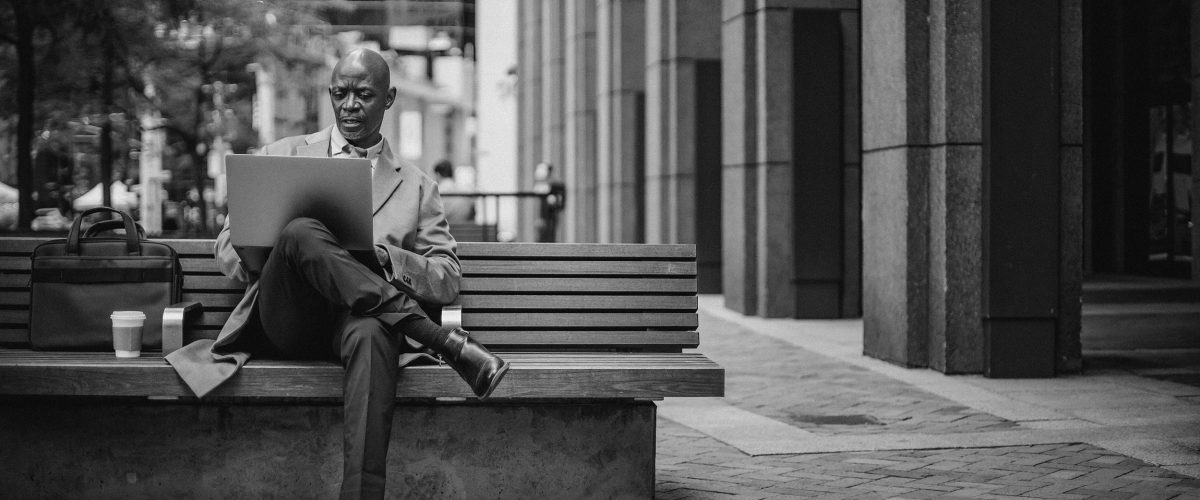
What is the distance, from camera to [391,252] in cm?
462

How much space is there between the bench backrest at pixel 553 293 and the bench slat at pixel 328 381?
0.57 m

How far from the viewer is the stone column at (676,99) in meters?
17.0

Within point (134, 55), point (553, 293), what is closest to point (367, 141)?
point (553, 293)

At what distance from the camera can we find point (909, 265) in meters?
8.96

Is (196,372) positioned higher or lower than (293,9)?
lower

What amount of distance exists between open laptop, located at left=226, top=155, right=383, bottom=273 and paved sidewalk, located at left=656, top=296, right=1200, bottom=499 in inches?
64.4

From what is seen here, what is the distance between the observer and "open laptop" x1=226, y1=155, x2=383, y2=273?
437 centimetres

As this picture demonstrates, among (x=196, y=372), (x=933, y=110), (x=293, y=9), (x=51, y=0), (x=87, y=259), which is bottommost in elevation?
(x=196, y=372)

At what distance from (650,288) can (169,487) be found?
1.88m

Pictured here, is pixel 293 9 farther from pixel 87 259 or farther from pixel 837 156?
pixel 87 259

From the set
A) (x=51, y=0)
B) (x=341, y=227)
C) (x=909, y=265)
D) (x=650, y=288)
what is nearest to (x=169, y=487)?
(x=341, y=227)

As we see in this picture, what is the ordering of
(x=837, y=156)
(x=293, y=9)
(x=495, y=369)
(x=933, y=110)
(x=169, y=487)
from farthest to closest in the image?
(x=293, y=9), (x=837, y=156), (x=933, y=110), (x=169, y=487), (x=495, y=369)

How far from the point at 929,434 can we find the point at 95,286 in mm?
3915

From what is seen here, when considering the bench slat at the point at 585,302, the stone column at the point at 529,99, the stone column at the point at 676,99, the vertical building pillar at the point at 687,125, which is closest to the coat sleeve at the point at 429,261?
the bench slat at the point at 585,302
